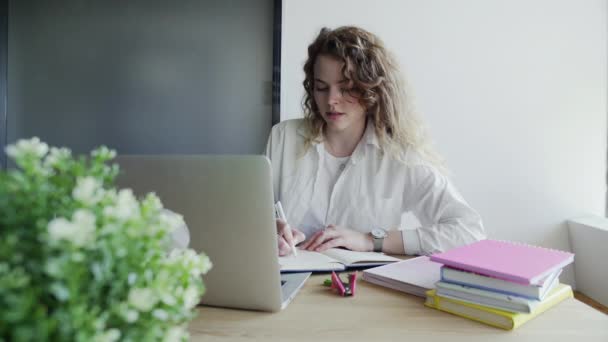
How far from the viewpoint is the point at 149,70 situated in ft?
8.67

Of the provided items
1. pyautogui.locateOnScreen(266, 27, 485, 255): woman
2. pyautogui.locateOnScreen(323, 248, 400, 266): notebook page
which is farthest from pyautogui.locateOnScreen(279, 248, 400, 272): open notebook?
pyautogui.locateOnScreen(266, 27, 485, 255): woman

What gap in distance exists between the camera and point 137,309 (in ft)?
1.03

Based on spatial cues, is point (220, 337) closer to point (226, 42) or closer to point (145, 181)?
point (145, 181)

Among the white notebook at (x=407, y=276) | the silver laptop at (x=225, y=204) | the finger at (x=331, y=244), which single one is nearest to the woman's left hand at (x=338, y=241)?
the finger at (x=331, y=244)

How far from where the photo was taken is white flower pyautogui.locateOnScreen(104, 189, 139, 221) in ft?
1.03

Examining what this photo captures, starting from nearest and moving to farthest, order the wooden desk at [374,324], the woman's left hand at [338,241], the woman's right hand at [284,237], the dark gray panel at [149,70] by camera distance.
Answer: the wooden desk at [374,324]
the woman's right hand at [284,237]
the woman's left hand at [338,241]
the dark gray panel at [149,70]

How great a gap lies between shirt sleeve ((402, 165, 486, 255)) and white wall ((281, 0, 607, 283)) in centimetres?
114

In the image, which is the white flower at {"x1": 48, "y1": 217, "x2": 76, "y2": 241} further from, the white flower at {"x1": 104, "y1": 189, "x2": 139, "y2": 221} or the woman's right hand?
the woman's right hand

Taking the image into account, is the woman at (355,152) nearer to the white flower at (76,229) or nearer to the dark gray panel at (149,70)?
the dark gray panel at (149,70)

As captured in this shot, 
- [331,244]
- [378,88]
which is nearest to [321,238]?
[331,244]

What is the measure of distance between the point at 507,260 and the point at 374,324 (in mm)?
297

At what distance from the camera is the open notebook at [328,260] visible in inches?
41.0

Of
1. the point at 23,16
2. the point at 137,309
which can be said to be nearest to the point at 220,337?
the point at 137,309

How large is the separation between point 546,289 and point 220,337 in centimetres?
58
